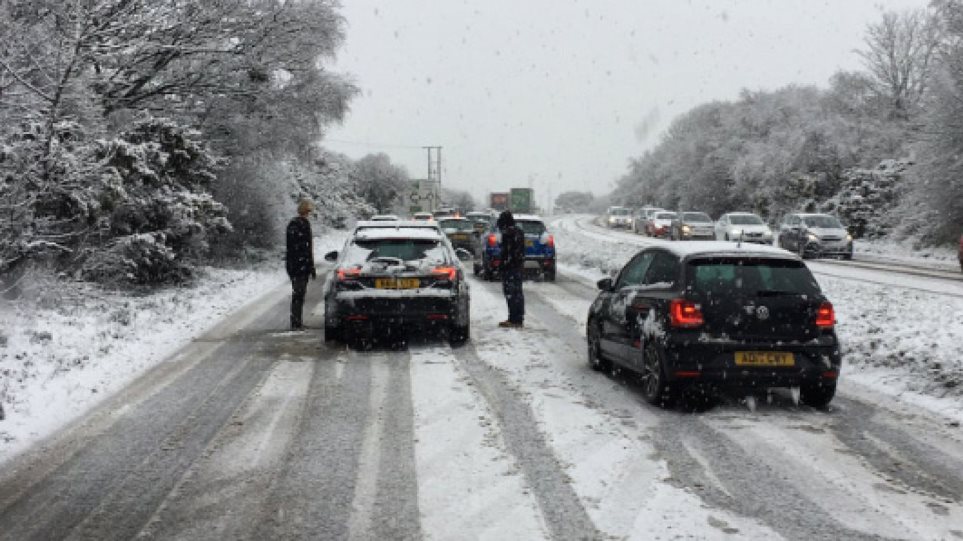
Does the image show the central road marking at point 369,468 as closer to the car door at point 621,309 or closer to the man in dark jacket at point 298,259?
the car door at point 621,309

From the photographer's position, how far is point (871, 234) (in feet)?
130

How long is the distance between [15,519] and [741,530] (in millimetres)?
3985

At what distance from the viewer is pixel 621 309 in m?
8.33

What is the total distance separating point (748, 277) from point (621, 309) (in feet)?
4.94

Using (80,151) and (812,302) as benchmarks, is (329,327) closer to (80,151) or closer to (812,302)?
(80,151)

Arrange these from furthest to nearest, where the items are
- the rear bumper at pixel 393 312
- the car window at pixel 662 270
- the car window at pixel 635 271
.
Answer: the rear bumper at pixel 393 312 < the car window at pixel 635 271 < the car window at pixel 662 270

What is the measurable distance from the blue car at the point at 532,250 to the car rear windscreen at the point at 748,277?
43.5 ft

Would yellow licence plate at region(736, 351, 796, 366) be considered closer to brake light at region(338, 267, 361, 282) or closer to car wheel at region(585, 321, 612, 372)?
car wheel at region(585, 321, 612, 372)

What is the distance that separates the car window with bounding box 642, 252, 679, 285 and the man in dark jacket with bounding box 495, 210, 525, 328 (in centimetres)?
434

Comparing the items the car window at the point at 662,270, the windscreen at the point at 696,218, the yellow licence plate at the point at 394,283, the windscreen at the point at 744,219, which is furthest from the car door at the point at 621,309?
the windscreen at the point at 696,218

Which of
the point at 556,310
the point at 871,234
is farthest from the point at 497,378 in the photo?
Answer: the point at 871,234

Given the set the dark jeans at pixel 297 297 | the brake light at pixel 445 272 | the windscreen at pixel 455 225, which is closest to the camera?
the brake light at pixel 445 272

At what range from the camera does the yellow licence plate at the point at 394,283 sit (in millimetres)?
10336

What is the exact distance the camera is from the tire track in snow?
4398mm
